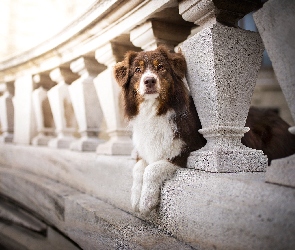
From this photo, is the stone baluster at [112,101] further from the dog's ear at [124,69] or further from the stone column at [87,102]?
the dog's ear at [124,69]

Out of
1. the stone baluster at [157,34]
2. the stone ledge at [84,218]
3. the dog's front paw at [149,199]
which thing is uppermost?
the stone baluster at [157,34]

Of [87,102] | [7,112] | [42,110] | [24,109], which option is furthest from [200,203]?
[7,112]

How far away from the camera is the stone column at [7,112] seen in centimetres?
391

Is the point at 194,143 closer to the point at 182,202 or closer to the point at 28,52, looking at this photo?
the point at 182,202

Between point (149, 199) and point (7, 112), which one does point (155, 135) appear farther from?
point (7, 112)

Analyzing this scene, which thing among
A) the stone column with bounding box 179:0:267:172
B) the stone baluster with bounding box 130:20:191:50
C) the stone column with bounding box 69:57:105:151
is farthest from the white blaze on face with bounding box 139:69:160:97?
the stone column with bounding box 69:57:105:151

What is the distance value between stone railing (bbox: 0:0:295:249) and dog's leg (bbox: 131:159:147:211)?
0.42 feet

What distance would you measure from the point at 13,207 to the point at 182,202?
9.32 ft

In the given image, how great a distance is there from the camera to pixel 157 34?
1.92m

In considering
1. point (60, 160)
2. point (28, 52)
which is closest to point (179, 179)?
point (60, 160)

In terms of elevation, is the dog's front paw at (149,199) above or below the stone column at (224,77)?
below

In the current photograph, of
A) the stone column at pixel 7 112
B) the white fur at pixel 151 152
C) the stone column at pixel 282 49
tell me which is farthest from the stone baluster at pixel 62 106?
the stone column at pixel 282 49

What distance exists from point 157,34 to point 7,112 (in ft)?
9.72

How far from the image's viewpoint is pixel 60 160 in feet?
9.43
